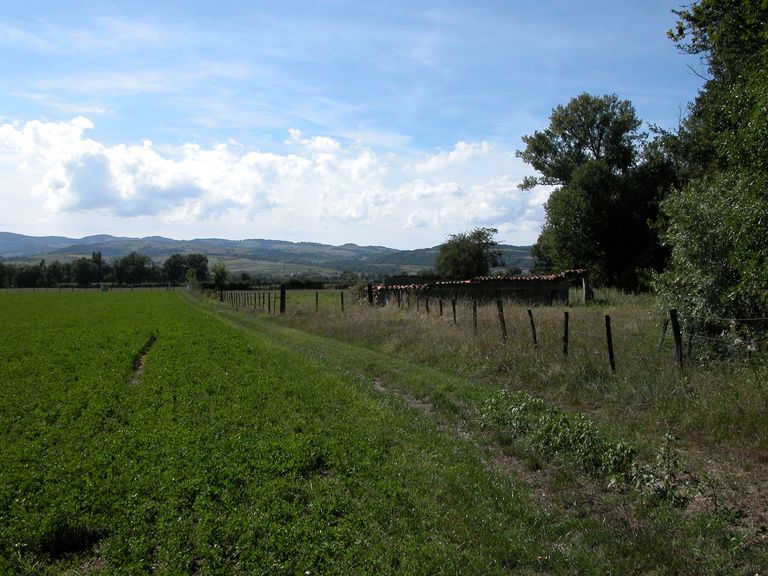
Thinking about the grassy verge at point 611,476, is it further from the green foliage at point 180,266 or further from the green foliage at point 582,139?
the green foliage at point 180,266

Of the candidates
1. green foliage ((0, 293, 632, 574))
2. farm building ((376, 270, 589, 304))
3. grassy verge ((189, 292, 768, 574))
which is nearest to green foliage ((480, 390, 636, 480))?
grassy verge ((189, 292, 768, 574))

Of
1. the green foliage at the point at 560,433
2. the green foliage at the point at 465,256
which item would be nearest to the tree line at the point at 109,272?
the green foliage at the point at 465,256

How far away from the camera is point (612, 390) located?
1092 centimetres

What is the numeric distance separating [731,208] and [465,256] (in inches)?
2476

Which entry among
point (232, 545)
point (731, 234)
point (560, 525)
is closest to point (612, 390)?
point (731, 234)

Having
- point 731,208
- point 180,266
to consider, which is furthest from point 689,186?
point 180,266

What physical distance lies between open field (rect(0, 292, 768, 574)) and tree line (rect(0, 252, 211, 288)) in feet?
498

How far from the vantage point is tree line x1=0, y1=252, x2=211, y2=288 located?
157 meters

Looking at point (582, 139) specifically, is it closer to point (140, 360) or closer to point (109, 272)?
point (140, 360)

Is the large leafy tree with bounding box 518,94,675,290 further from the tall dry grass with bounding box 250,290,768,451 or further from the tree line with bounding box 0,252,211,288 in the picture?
the tree line with bounding box 0,252,211,288

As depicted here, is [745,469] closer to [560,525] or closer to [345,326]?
[560,525]

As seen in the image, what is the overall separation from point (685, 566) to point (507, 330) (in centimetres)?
1185

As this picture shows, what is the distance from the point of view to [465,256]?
2916 inches

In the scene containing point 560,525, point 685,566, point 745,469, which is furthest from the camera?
point 745,469
